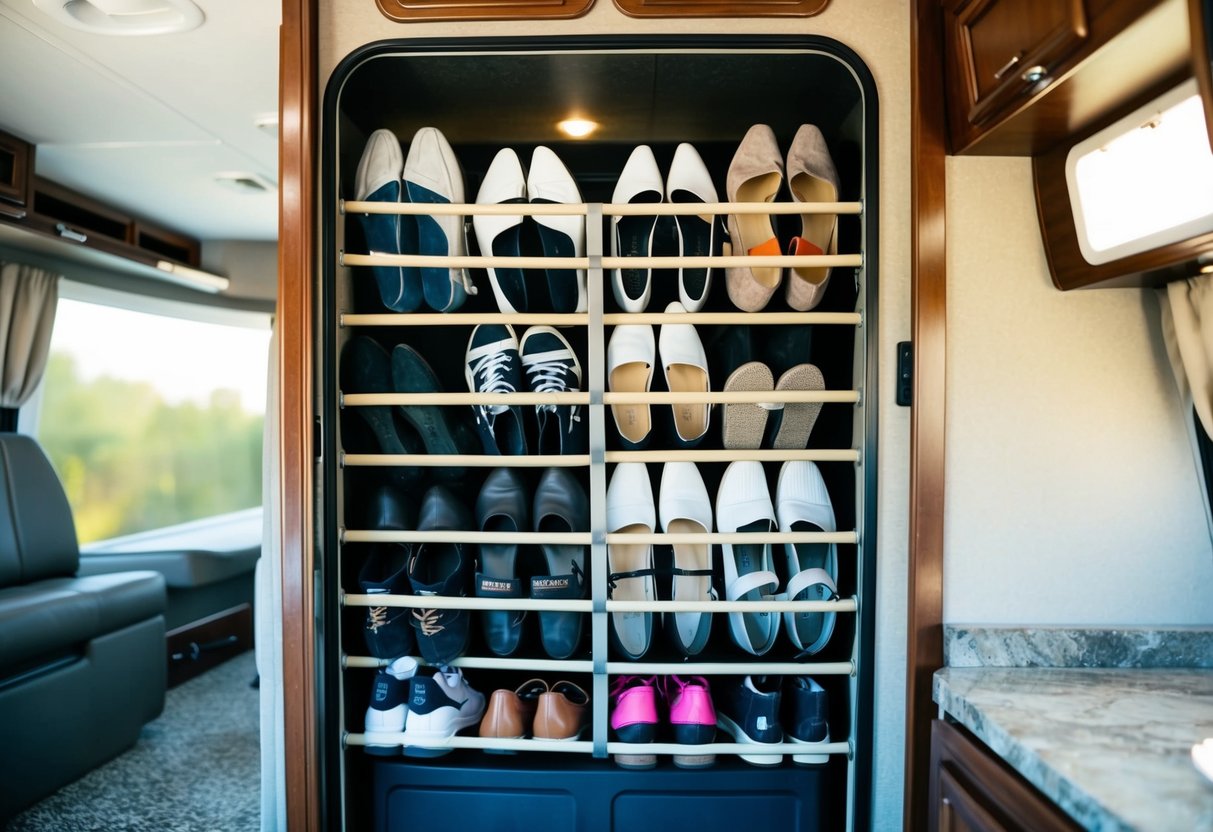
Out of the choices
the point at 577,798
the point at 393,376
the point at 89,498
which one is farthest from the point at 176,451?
the point at 577,798

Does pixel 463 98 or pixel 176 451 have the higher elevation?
pixel 463 98

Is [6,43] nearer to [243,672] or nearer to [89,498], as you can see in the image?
[89,498]

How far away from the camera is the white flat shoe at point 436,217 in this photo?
1.57 meters

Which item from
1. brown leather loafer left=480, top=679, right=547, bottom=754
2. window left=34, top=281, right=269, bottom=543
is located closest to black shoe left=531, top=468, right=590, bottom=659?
brown leather loafer left=480, top=679, right=547, bottom=754

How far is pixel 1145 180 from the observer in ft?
3.64

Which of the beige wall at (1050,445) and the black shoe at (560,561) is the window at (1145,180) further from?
the black shoe at (560,561)

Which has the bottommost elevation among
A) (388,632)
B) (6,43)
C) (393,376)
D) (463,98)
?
(388,632)

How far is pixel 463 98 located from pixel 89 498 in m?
3.13

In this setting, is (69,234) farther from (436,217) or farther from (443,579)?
(443,579)

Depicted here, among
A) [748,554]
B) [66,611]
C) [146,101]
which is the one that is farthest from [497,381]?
[66,611]

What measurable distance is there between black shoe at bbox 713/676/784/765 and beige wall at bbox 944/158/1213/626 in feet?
1.31

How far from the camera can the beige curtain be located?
2953 millimetres

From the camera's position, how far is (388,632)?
1.53m

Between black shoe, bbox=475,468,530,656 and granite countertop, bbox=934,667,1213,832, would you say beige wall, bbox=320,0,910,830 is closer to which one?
granite countertop, bbox=934,667,1213,832
